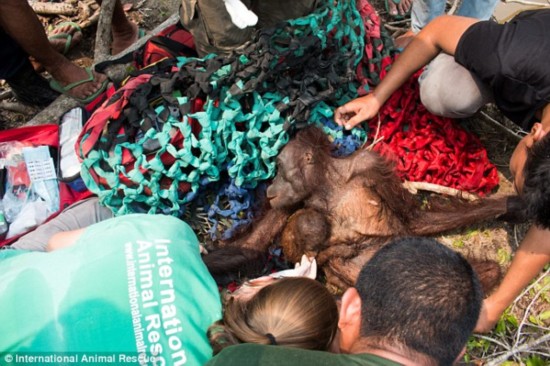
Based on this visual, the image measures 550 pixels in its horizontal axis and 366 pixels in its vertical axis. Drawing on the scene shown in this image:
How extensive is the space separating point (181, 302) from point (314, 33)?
2.05 m

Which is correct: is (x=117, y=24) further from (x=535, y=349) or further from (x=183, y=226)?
(x=535, y=349)

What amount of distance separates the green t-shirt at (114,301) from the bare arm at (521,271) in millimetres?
1649

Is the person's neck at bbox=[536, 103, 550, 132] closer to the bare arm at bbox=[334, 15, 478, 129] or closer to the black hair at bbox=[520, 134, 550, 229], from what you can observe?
the black hair at bbox=[520, 134, 550, 229]

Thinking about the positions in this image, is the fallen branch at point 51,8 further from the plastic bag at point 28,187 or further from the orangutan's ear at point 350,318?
the orangutan's ear at point 350,318

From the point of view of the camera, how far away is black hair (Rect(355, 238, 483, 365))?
1572mm

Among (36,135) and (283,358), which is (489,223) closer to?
(283,358)

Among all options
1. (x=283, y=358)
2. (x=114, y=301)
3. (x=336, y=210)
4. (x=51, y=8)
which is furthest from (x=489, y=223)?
(x=51, y=8)

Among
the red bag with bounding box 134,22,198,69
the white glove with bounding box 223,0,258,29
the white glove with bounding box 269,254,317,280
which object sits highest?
the white glove with bounding box 223,0,258,29

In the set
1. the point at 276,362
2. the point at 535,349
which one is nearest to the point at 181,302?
the point at 276,362

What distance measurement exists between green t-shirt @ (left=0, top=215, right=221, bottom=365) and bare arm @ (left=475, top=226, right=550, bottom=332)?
1649 millimetres

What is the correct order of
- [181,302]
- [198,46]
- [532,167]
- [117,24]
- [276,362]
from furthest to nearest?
[117,24]
[198,46]
[532,167]
[181,302]
[276,362]

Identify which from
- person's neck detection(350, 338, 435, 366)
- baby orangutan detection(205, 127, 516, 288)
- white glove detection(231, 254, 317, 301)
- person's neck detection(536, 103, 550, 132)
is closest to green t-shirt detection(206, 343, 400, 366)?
person's neck detection(350, 338, 435, 366)

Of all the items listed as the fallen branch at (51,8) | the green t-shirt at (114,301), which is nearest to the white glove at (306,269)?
the green t-shirt at (114,301)

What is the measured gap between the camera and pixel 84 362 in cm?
186
